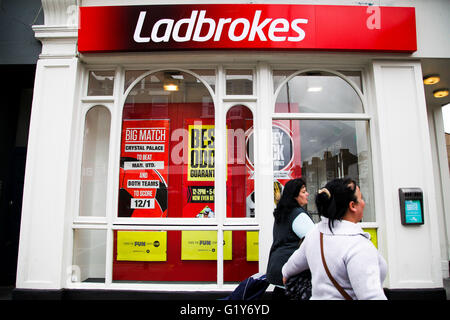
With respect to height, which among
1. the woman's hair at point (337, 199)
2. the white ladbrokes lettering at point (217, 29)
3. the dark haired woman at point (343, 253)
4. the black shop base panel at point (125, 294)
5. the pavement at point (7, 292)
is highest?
the white ladbrokes lettering at point (217, 29)

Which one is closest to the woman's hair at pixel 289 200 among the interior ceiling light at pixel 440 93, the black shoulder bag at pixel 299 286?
the black shoulder bag at pixel 299 286

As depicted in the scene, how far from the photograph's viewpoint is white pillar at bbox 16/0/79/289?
13.9 ft

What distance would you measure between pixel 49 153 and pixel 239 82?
3454mm

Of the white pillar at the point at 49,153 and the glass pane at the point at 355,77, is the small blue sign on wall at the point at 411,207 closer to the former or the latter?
the glass pane at the point at 355,77

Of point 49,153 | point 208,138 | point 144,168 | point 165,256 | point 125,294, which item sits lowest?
point 125,294

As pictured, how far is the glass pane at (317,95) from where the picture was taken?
491cm

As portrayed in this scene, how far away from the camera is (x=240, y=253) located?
4566mm

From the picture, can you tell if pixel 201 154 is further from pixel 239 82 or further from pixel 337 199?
pixel 337 199

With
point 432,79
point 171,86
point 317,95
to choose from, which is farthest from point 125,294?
point 432,79

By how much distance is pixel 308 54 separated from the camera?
4625 mm

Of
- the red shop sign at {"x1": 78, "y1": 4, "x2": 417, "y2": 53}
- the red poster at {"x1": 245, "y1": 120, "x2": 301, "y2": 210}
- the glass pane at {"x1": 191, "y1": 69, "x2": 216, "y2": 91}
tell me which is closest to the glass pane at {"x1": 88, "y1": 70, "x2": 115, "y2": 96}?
the red shop sign at {"x1": 78, "y1": 4, "x2": 417, "y2": 53}

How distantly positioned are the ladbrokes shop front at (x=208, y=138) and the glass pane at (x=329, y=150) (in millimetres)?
23

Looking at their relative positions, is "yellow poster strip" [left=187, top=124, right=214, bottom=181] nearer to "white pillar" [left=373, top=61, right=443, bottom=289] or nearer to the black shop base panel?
the black shop base panel
